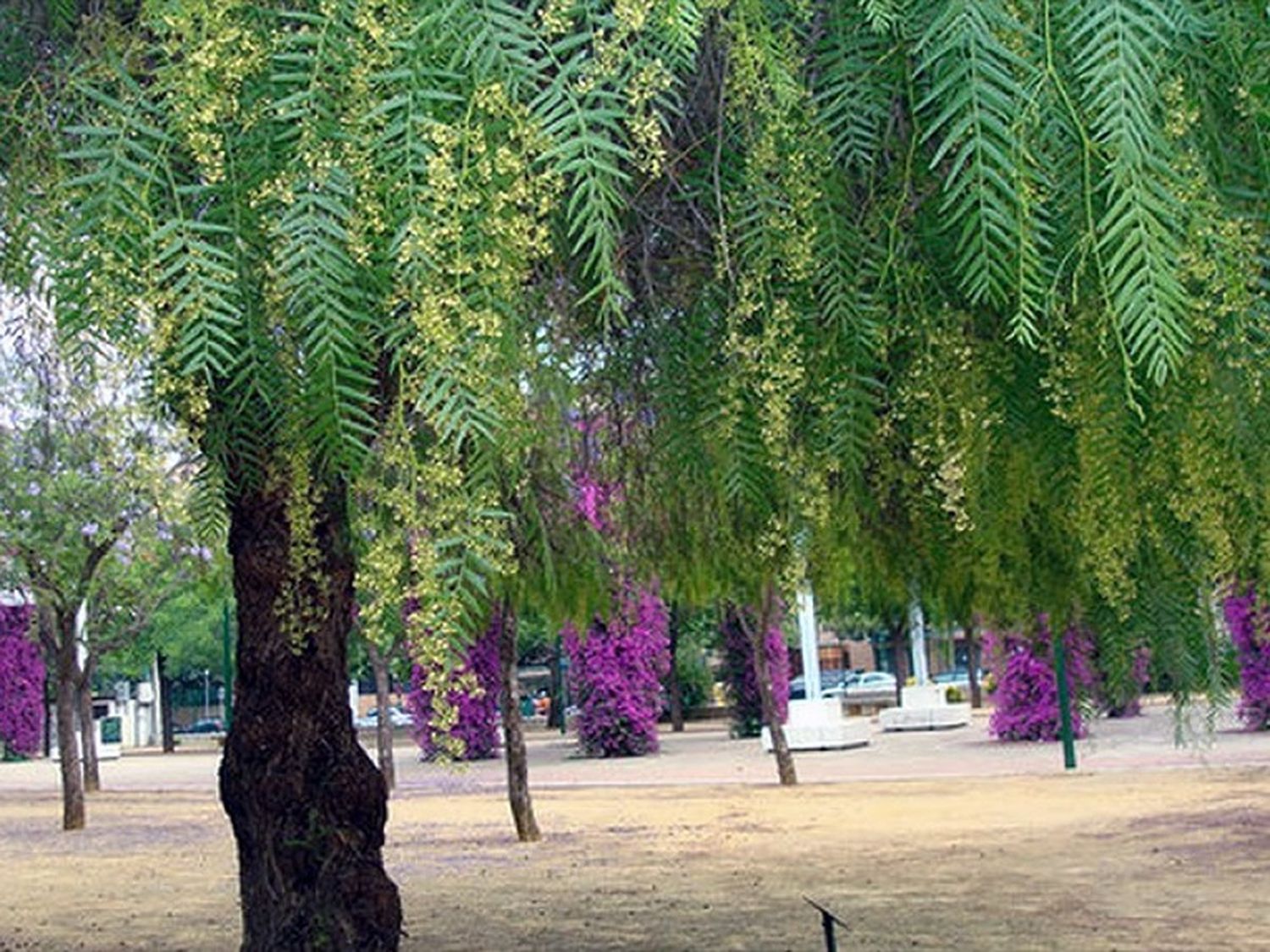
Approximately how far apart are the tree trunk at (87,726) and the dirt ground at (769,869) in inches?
115

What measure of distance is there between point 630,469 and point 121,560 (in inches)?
667

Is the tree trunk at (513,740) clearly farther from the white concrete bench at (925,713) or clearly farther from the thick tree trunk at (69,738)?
the white concrete bench at (925,713)

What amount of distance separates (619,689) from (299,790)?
24308 mm

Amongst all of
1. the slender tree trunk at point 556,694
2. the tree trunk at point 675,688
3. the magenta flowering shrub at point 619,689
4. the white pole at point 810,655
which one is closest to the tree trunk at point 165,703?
the slender tree trunk at point 556,694

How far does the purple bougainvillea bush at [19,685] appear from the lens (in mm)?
43250

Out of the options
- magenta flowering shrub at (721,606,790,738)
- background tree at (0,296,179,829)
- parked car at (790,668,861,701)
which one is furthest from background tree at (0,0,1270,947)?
parked car at (790,668,861,701)

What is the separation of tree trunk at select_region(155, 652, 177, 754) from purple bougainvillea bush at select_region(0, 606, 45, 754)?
3.79 m

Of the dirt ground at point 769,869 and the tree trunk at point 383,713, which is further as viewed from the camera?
the tree trunk at point 383,713

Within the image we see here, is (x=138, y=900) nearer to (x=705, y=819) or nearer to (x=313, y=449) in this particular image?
(x=705, y=819)

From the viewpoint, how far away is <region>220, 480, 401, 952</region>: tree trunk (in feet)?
23.2

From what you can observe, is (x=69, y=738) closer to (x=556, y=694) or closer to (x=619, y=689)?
(x=619, y=689)

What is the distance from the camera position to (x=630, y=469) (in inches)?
264

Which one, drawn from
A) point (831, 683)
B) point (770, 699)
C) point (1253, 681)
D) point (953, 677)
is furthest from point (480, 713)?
point (831, 683)

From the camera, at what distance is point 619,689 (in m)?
31.3
